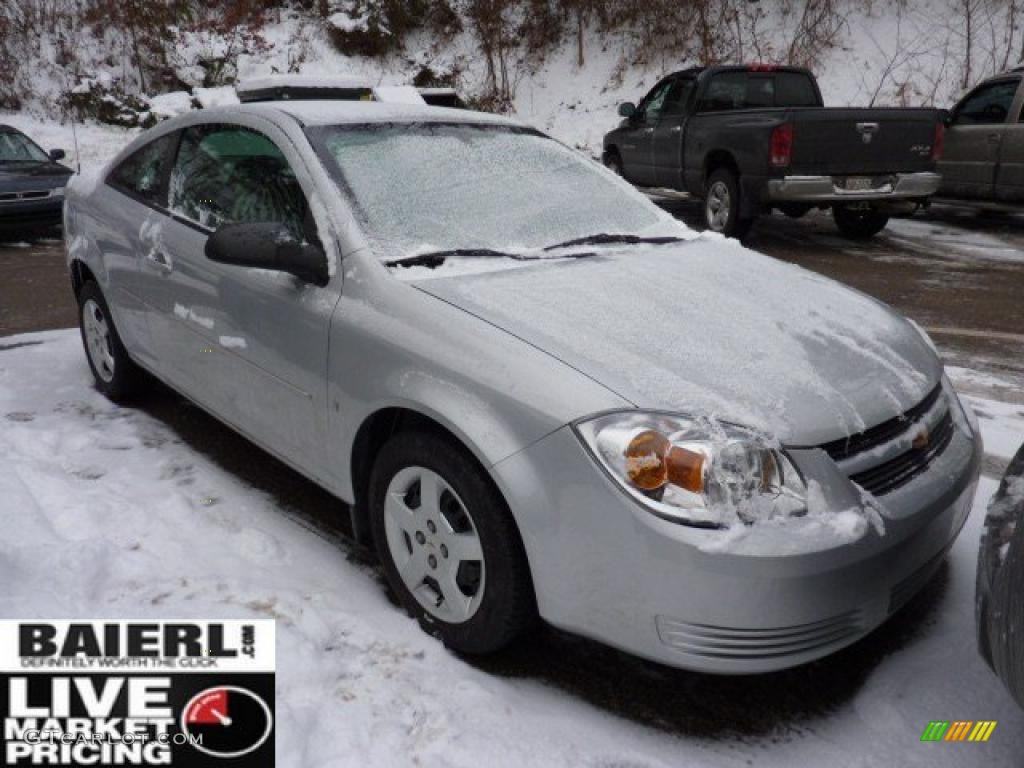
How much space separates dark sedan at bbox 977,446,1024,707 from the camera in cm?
187

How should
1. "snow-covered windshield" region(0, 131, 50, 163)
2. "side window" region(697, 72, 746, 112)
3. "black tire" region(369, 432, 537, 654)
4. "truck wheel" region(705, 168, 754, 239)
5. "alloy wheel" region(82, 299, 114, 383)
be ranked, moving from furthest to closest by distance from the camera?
"snow-covered windshield" region(0, 131, 50, 163)
"side window" region(697, 72, 746, 112)
"truck wheel" region(705, 168, 754, 239)
"alloy wheel" region(82, 299, 114, 383)
"black tire" region(369, 432, 537, 654)

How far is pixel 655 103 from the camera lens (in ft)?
37.8

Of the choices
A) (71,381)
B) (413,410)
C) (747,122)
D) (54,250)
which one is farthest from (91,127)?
(413,410)

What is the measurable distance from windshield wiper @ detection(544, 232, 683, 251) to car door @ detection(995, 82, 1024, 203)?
26.7 ft

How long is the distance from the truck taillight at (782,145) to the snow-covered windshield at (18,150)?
865cm

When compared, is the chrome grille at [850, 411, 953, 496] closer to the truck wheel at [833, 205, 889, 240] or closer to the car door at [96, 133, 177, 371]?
the car door at [96, 133, 177, 371]

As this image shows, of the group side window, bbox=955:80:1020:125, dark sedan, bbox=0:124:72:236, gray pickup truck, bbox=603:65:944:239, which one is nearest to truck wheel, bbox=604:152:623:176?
gray pickup truck, bbox=603:65:944:239

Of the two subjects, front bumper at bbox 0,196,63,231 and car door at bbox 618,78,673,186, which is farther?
car door at bbox 618,78,673,186

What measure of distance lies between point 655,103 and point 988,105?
3828mm

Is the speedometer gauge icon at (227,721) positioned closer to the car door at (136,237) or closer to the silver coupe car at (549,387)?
the silver coupe car at (549,387)

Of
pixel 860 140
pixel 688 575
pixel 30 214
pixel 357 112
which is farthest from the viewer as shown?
pixel 30 214

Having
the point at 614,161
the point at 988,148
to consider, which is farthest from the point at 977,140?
the point at 614,161

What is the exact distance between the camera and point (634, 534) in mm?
2139

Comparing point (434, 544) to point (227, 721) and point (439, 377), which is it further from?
point (227, 721)
